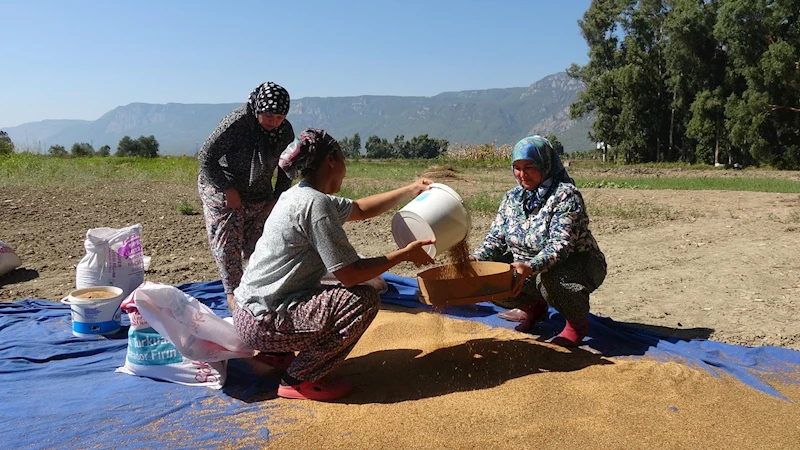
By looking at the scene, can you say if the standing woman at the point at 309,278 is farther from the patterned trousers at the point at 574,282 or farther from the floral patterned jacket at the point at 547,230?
the patterned trousers at the point at 574,282

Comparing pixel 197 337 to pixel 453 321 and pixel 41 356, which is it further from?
pixel 453 321

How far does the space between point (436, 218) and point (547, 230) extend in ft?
2.24

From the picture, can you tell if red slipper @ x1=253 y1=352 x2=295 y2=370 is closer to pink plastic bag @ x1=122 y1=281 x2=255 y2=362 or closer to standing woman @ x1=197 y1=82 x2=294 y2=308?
pink plastic bag @ x1=122 y1=281 x2=255 y2=362

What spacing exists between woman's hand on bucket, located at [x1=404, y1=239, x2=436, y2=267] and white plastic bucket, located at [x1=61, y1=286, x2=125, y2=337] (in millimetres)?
1906

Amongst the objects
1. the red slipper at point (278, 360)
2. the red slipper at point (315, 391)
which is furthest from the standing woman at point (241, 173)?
the red slipper at point (315, 391)

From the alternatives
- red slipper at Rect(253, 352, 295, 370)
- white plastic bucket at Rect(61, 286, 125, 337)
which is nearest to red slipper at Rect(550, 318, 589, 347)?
red slipper at Rect(253, 352, 295, 370)

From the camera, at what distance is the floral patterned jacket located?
3018 millimetres

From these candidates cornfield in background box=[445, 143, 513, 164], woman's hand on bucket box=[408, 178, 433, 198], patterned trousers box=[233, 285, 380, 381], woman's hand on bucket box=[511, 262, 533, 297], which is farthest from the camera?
cornfield in background box=[445, 143, 513, 164]

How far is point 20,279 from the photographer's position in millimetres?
5148

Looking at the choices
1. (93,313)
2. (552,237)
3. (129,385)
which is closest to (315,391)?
(129,385)

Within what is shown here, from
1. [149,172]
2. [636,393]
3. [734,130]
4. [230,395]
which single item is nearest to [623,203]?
[636,393]

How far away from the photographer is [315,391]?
2592 millimetres

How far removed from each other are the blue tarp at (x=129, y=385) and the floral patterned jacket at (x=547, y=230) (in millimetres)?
548

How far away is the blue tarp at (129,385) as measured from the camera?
2326 millimetres
